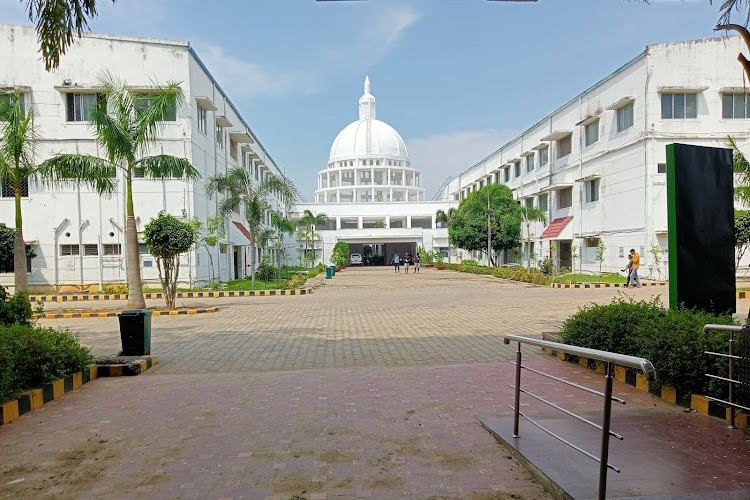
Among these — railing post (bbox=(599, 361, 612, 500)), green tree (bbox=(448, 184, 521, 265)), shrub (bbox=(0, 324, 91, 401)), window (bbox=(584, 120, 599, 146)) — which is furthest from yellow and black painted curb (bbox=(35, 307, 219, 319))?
green tree (bbox=(448, 184, 521, 265))

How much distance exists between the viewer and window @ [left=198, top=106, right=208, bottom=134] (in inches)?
966

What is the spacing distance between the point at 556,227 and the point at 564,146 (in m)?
5.34

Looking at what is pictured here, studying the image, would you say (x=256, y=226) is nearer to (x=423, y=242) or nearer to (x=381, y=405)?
(x=381, y=405)

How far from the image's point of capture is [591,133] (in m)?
30.8

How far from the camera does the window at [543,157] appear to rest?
37.3 m

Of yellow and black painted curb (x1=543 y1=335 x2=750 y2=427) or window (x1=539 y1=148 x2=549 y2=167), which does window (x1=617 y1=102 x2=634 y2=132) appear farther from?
yellow and black painted curb (x1=543 y1=335 x2=750 y2=427)

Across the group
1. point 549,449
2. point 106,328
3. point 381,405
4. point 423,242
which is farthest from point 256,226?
point 423,242

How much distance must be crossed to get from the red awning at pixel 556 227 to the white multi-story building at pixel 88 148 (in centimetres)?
2073

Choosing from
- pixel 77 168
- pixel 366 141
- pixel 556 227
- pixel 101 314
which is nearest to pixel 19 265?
pixel 101 314

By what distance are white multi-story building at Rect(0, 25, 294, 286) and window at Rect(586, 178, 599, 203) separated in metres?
20.4

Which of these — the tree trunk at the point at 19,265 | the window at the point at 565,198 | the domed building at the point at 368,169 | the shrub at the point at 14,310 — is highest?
the domed building at the point at 368,169

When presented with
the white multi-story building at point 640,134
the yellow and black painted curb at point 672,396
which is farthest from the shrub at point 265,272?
the yellow and black painted curb at point 672,396

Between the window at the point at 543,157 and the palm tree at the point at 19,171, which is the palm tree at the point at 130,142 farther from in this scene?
the window at the point at 543,157

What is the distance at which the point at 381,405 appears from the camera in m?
5.30
